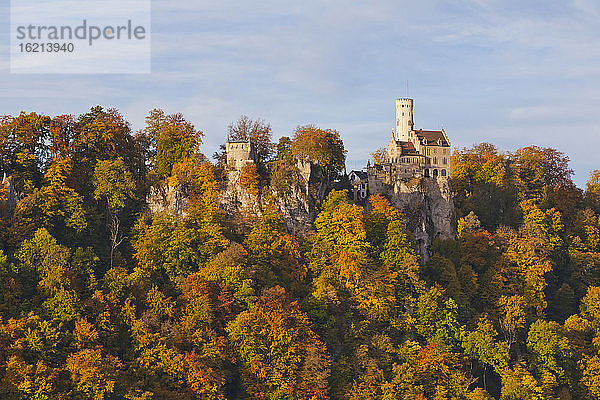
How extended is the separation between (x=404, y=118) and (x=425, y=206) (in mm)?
9559

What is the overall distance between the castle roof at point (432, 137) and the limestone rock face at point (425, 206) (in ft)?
A: 11.7

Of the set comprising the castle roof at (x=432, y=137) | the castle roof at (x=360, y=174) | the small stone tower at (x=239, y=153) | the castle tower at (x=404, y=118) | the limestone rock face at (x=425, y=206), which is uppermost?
the castle tower at (x=404, y=118)

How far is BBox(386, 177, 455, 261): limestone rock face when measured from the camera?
79000 mm

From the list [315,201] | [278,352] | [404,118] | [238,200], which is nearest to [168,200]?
[238,200]

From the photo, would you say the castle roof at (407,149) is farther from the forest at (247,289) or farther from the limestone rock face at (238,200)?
the limestone rock face at (238,200)

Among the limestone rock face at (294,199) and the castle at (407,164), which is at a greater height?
the castle at (407,164)

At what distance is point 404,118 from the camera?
281 feet

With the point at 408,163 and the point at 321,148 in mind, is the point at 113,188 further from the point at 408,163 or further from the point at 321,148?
the point at 408,163

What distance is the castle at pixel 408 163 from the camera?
80.2 meters

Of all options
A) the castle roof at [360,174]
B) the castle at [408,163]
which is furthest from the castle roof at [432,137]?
the castle roof at [360,174]

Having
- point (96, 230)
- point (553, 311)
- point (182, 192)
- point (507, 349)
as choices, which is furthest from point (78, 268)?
point (553, 311)

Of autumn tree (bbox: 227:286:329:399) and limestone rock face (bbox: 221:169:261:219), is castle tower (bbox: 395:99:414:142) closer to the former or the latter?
limestone rock face (bbox: 221:169:261:219)

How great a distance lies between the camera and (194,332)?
65688 mm

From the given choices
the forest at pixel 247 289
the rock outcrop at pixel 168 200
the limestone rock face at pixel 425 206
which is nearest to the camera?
the forest at pixel 247 289
